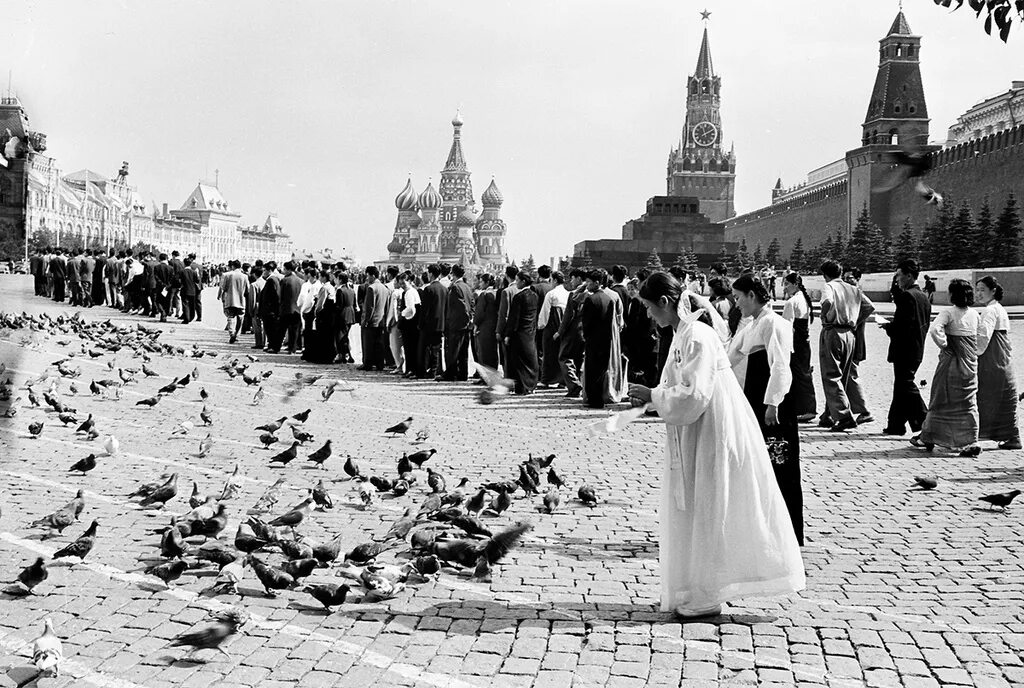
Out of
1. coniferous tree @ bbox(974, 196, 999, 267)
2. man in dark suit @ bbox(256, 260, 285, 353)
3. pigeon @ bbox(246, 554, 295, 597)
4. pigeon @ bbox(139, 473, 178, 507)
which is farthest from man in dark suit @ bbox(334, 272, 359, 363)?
coniferous tree @ bbox(974, 196, 999, 267)

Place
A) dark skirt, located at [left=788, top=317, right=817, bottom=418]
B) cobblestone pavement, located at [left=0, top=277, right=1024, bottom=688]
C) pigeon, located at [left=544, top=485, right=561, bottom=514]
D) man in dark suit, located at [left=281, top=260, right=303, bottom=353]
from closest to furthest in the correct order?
1. cobblestone pavement, located at [left=0, top=277, right=1024, bottom=688]
2. pigeon, located at [left=544, top=485, right=561, bottom=514]
3. dark skirt, located at [left=788, top=317, right=817, bottom=418]
4. man in dark suit, located at [left=281, top=260, right=303, bottom=353]

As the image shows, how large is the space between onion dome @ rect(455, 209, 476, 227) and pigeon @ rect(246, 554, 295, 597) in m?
124

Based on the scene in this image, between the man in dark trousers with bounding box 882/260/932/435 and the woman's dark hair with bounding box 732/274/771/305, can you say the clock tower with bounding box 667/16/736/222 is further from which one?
the woman's dark hair with bounding box 732/274/771/305

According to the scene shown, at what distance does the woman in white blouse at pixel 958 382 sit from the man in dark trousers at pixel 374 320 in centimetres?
827

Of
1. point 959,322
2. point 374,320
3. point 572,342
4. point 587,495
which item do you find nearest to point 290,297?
point 374,320

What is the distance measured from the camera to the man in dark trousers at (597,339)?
1198 cm

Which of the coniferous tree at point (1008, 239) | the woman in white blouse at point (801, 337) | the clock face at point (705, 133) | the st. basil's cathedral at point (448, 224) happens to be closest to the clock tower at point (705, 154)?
the clock face at point (705, 133)

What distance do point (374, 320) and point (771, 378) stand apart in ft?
34.2

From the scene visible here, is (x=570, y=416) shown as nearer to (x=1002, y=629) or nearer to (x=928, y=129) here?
(x=1002, y=629)

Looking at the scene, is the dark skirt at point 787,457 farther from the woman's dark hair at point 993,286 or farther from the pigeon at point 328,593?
the woman's dark hair at point 993,286

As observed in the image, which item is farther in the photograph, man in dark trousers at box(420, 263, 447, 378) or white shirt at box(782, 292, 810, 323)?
man in dark trousers at box(420, 263, 447, 378)

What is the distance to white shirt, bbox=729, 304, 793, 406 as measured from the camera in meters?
5.57

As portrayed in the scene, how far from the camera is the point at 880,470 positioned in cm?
834

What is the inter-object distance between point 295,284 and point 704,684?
1444cm
